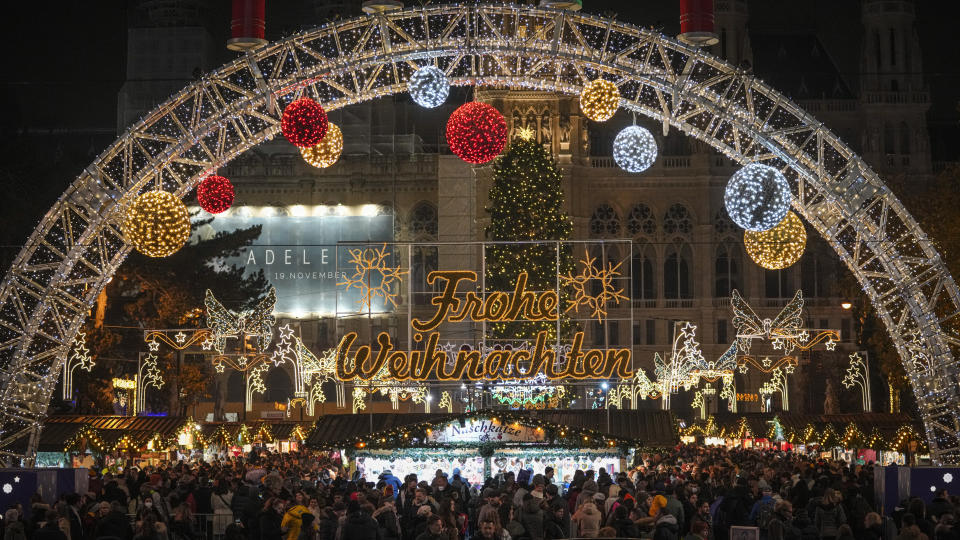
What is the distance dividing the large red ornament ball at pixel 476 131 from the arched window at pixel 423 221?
40585mm

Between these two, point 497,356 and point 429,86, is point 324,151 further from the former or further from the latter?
point 497,356

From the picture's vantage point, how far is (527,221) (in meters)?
37.7

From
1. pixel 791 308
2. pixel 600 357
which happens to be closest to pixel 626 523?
pixel 600 357

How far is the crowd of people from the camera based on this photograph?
10898 millimetres

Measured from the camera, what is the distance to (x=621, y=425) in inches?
981

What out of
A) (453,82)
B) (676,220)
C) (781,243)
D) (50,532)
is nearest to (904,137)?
(676,220)

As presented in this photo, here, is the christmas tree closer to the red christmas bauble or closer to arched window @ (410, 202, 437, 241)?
arched window @ (410, 202, 437, 241)

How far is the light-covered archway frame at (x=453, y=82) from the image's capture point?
16031mm

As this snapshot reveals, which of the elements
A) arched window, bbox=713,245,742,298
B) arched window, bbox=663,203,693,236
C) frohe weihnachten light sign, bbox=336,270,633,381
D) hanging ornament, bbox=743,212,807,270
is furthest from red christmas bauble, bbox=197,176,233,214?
arched window, bbox=713,245,742,298

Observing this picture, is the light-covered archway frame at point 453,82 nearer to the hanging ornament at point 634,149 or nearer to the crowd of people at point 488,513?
the hanging ornament at point 634,149

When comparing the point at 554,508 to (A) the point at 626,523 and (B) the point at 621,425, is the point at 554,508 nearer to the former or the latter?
(A) the point at 626,523

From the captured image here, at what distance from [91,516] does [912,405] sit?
2689cm

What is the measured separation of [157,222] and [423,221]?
4057cm

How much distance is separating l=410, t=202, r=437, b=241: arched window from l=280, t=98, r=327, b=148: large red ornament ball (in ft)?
135
